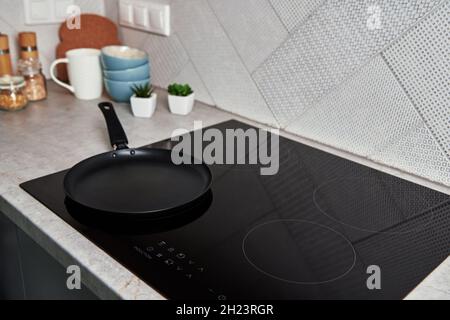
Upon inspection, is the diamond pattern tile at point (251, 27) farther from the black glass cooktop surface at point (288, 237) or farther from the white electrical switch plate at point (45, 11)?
the white electrical switch plate at point (45, 11)

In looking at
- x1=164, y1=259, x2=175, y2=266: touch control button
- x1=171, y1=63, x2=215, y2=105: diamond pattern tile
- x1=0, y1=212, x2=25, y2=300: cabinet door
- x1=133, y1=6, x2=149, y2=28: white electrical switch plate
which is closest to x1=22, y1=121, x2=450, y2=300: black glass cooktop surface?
x1=164, y1=259, x2=175, y2=266: touch control button

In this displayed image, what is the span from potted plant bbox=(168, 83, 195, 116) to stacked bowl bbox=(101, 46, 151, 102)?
0.37 ft

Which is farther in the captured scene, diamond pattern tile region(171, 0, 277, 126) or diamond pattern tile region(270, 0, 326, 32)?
diamond pattern tile region(171, 0, 277, 126)

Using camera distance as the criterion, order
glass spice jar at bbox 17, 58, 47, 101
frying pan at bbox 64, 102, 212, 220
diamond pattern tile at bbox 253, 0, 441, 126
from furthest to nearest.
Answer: glass spice jar at bbox 17, 58, 47, 101
diamond pattern tile at bbox 253, 0, 441, 126
frying pan at bbox 64, 102, 212, 220

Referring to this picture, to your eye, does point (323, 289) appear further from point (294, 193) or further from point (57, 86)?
point (57, 86)

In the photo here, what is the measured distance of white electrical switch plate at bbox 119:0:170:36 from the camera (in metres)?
1.35

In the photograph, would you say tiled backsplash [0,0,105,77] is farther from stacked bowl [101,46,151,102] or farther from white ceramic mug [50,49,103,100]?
stacked bowl [101,46,151,102]

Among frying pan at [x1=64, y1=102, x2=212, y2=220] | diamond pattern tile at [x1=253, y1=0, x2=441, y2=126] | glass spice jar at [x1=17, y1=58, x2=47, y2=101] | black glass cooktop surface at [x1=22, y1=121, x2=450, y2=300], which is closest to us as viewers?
black glass cooktop surface at [x1=22, y1=121, x2=450, y2=300]

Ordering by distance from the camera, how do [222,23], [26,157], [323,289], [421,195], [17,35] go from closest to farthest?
[323,289]
[421,195]
[26,157]
[222,23]
[17,35]

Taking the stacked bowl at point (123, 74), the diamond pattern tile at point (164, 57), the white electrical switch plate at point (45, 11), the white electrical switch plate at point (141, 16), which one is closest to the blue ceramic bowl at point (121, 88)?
the stacked bowl at point (123, 74)

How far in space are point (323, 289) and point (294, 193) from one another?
0.92 ft

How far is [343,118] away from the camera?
1.02m

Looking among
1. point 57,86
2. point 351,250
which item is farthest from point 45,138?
point 351,250

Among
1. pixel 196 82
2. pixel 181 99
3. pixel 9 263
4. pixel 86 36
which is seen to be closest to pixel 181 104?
pixel 181 99
